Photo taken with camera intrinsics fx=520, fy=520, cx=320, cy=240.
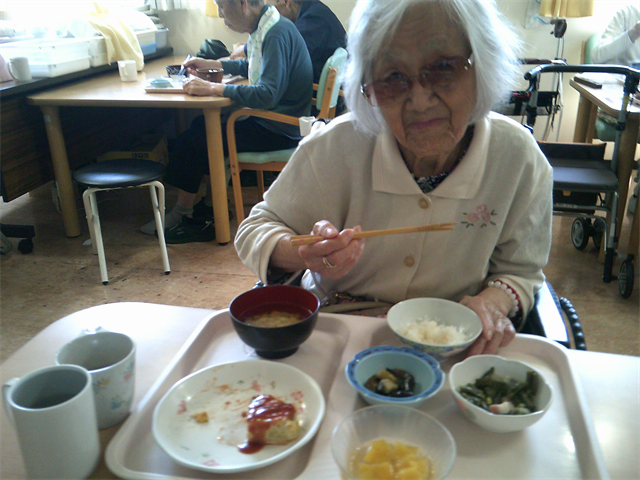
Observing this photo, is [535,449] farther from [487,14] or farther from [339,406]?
[487,14]

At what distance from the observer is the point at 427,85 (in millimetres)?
1000

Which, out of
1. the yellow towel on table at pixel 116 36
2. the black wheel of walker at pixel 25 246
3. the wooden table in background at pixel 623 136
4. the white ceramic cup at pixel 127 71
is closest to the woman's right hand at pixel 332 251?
the wooden table in background at pixel 623 136

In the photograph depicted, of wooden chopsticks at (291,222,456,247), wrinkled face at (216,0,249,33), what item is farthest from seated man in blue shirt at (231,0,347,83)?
wooden chopsticks at (291,222,456,247)

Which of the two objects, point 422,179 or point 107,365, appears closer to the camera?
point 107,365

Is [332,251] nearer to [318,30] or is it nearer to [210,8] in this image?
[318,30]

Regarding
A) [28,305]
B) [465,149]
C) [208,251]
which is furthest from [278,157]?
[465,149]

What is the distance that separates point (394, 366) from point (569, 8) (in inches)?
167

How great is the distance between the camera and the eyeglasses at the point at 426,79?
98cm

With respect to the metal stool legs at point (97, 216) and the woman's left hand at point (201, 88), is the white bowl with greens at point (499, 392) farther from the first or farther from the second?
the woman's left hand at point (201, 88)

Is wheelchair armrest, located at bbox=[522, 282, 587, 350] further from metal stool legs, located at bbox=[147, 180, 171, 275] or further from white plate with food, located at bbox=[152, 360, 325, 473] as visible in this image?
metal stool legs, located at bbox=[147, 180, 171, 275]

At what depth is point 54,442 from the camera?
0.59m

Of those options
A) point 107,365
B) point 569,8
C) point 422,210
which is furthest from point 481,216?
point 569,8

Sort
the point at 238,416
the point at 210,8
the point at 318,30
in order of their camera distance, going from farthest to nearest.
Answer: the point at 210,8, the point at 318,30, the point at 238,416

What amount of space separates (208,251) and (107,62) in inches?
66.6
